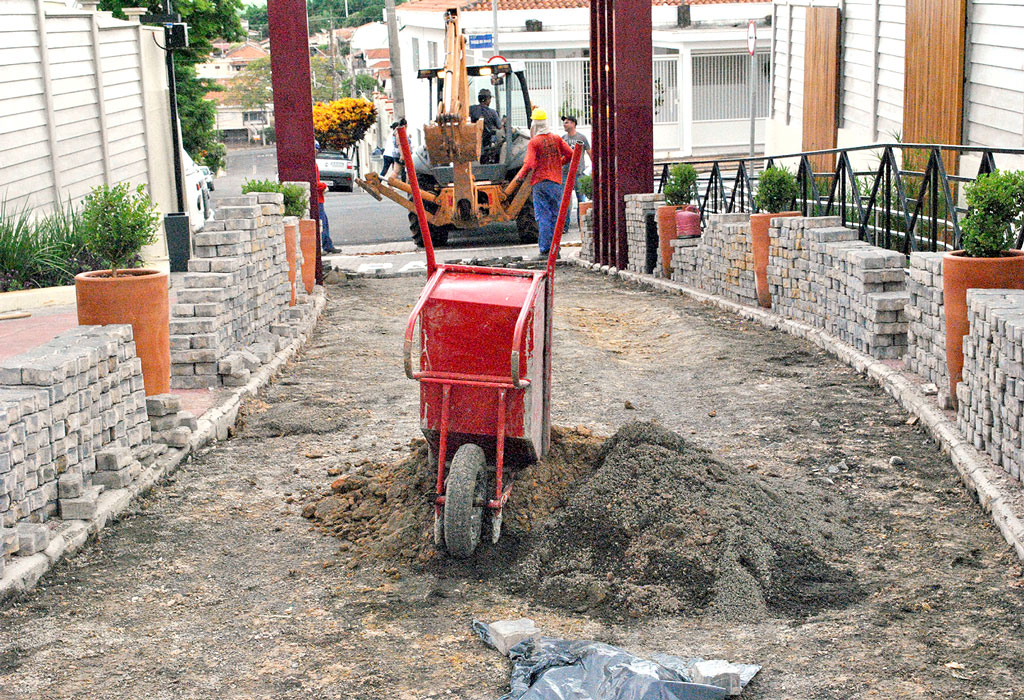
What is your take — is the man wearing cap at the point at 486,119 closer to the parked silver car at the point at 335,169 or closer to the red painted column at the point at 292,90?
the red painted column at the point at 292,90

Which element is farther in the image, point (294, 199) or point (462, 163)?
point (462, 163)

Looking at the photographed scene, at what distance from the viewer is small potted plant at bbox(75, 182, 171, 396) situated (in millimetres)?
7062

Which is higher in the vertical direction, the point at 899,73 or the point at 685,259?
the point at 899,73

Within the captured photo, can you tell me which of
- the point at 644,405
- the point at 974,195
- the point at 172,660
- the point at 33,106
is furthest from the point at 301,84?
the point at 172,660

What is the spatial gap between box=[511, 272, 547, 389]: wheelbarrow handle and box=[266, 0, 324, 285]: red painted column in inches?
344

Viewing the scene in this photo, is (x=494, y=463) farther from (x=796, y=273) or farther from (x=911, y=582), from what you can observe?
(x=796, y=273)

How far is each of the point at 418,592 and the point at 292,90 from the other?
9866 millimetres

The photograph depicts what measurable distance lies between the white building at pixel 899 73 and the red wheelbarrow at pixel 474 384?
27.6 ft

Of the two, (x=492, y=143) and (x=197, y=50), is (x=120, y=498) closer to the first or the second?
(x=492, y=143)

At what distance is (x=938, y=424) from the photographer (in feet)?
23.2

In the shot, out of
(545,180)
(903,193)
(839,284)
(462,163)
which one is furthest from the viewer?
(462,163)

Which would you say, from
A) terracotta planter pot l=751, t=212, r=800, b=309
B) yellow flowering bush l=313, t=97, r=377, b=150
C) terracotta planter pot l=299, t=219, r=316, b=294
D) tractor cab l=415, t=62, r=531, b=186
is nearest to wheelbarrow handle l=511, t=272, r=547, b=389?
terracotta planter pot l=751, t=212, r=800, b=309

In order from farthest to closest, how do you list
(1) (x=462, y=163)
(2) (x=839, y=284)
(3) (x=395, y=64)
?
1. (3) (x=395, y=64)
2. (1) (x=462, y=163)
3. (2) (x=839, y=284)

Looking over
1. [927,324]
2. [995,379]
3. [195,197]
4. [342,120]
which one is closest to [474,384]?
[995,379]
